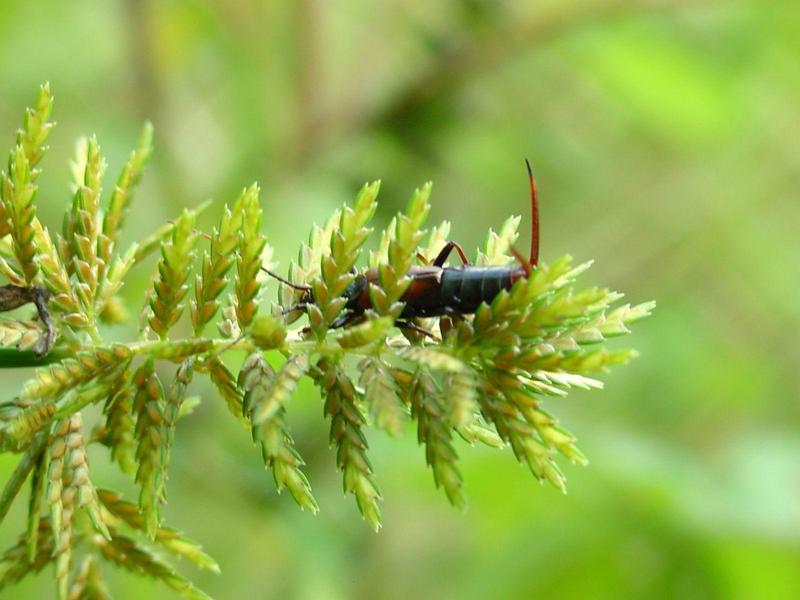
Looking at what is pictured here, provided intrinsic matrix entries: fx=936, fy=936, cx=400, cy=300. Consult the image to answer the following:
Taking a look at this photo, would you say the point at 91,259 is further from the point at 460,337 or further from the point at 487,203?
the point at 487,203

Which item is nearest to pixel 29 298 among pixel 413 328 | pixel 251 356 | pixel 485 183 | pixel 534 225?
pixel 251 356

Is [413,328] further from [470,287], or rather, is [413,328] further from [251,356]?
[251,356]

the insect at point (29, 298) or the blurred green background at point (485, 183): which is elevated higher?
the blurred green background at point (485, 183)

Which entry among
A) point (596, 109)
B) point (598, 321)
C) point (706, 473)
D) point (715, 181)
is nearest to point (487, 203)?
point (596, 109)

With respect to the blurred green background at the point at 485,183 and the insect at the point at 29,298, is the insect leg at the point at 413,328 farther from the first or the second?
the blurred green background at the point at 485,183

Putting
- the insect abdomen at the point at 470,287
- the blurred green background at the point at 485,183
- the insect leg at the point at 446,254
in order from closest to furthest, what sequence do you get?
the insect abdomen at the point at 470,287
the insect leg at the point at 446,254
the blurred green background at the point at 485,183

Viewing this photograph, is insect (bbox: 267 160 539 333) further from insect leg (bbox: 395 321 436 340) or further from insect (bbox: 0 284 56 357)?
insect (bbox: 0 284 56 357)

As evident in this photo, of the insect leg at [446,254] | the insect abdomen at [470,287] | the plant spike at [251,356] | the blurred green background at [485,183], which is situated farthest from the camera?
the blurred green background at [485,183]

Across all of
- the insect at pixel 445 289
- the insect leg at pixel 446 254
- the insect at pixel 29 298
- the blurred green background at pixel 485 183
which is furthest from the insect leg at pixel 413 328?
the blurred green background at pixel 485 183

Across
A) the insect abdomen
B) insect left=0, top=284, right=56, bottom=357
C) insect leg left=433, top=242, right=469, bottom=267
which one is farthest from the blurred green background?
the insect abdomen
